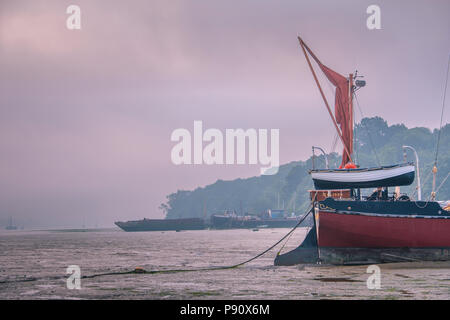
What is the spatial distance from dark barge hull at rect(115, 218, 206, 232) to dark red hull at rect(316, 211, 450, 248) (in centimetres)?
14963

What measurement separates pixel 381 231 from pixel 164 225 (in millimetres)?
154485

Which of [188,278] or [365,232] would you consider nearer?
[188,278]

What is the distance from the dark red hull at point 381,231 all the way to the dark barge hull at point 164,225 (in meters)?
150

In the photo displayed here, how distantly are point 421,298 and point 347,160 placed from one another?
24.3 meters

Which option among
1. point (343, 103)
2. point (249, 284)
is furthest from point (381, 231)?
point (343, 103)

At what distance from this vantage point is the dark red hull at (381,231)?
103 feet

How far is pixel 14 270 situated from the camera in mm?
32750

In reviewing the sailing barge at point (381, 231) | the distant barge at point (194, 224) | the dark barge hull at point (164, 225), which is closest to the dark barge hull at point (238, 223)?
the distant barge at point (194, 224)

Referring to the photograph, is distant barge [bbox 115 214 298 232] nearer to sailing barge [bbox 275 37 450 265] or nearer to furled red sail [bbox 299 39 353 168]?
furled red sail [bbox 299 39 353 168]

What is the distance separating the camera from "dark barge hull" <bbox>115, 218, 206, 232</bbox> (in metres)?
181

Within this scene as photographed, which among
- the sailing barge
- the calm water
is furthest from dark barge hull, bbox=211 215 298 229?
the calm water

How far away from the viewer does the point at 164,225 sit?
182m
